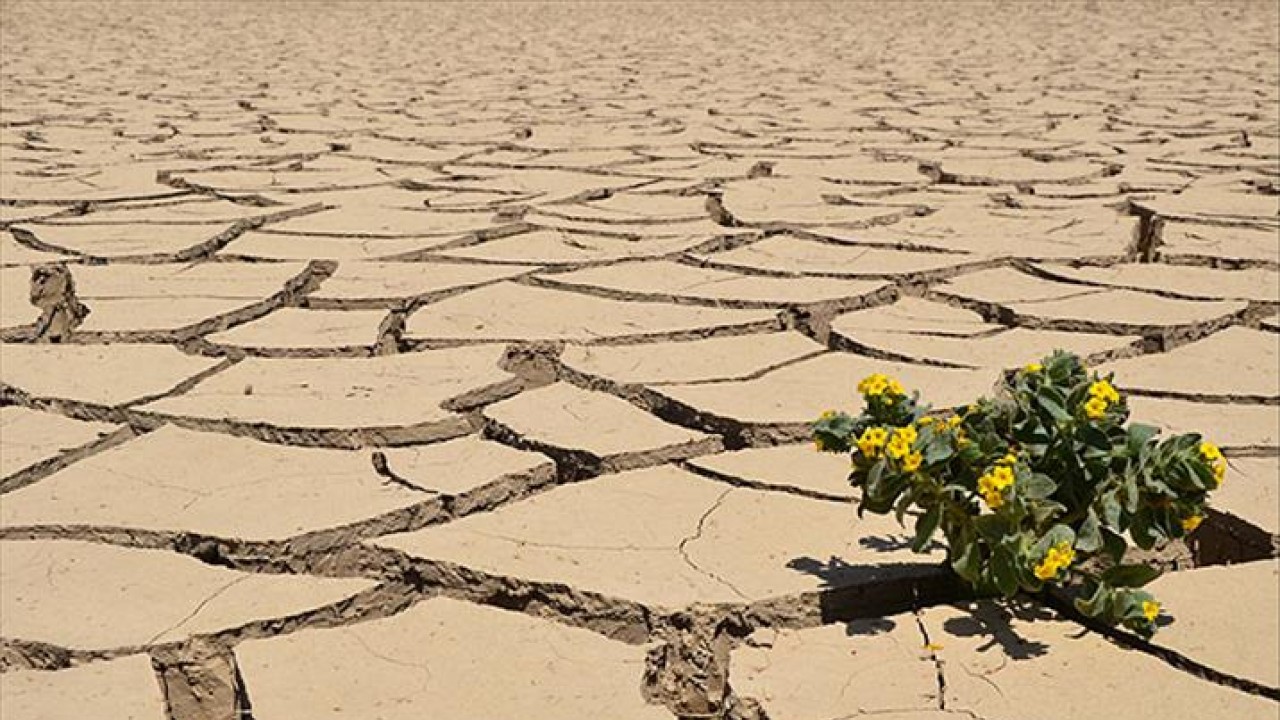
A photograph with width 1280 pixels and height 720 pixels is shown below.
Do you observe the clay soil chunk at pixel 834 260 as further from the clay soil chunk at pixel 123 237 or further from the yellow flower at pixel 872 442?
the yellow flower at pixel 872 442

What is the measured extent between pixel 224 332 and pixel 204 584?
36.8 inches

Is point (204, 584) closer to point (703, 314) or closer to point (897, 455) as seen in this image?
point (897, 455)

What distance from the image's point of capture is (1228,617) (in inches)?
58.9

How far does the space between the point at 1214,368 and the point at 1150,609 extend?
0.97 m

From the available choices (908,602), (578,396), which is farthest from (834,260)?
(908,602)

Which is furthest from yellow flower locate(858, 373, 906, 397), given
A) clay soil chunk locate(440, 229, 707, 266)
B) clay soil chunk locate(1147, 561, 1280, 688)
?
clay soil chunk locate(440, 229, 707, 266)

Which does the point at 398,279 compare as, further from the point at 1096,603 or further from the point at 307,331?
the point at 1096,603

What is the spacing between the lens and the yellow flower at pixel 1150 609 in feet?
4.63

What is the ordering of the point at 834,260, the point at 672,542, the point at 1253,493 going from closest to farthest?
the point at 672,542
the point at 1253,493
the point at 834,260

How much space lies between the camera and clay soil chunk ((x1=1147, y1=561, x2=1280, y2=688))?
1430mm

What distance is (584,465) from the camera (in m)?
1.90

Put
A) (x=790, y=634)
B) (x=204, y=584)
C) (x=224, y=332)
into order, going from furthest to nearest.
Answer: (x=224, y=332)
(x=204, y=584)
(x=790, y=634)

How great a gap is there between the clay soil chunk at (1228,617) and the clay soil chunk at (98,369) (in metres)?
1.30

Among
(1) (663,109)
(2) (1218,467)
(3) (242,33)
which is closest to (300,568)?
(2) (1218,467)
